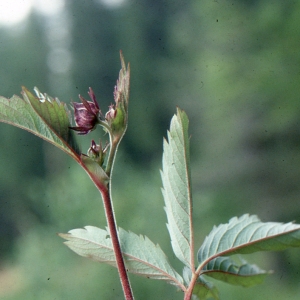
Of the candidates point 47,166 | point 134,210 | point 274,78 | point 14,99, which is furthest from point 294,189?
point 14,99

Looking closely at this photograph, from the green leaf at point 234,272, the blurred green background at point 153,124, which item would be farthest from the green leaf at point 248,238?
the blurred green background at point 153,124

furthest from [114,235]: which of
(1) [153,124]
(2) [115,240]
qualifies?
(1) [153,124]

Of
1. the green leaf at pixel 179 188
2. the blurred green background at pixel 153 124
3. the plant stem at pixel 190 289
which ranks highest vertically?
the blurred green background at pixel 153 124

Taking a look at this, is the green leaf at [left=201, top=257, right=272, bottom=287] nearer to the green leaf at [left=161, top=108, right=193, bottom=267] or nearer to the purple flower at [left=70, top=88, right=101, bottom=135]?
the green leaf at [left=161, top=108, right=193, bottom=267]

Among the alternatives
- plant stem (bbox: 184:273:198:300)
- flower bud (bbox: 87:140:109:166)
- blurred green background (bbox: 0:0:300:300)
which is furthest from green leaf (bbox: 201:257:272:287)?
blurred green background (bbox: 0:0:300:300)

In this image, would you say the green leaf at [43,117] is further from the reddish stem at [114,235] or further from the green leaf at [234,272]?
the green leaf at [234,272]

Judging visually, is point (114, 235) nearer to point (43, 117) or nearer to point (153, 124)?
point (43, 117)
